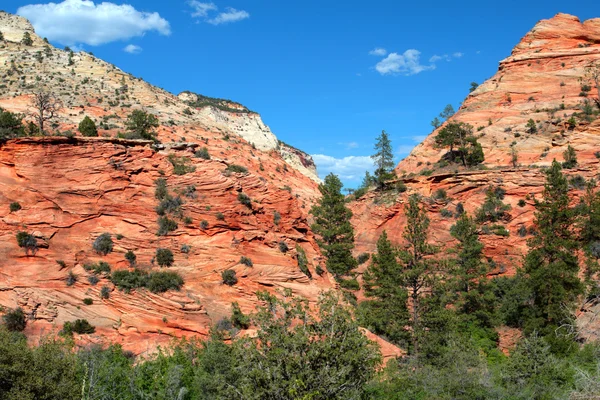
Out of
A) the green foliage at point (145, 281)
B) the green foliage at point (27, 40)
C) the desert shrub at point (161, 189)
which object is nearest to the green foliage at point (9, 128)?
the desert shrub at point (161, 189)

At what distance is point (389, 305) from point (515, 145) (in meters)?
30.1

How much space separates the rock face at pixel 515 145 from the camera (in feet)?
156

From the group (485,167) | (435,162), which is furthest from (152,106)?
(485,167)

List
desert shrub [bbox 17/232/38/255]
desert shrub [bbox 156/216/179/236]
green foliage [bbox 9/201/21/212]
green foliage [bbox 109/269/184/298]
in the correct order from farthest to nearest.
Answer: desert shrub [bbox 156/216/179/236] < green foliage [bbox 9/201/21/212] < green foliage [bbox 109/269/184/298] < desert shrub [bbox 17/232/38/255]

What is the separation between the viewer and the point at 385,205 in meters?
53.3

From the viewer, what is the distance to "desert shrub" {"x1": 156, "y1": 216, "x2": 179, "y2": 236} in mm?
33438

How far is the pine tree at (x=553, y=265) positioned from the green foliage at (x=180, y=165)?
2628cm

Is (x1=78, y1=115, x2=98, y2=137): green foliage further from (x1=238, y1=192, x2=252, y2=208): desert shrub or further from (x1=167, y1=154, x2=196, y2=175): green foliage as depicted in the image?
(x1=238, y1=192, x2=252, y2=208): desert shrub

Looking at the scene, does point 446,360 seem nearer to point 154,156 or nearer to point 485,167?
point 154,156

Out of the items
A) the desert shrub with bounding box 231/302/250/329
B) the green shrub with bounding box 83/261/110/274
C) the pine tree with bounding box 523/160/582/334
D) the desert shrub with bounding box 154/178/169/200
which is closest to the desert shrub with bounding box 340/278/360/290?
the pine tree with bounding box 523/160/582/334

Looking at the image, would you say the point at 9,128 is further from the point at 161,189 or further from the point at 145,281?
the point at 145,281

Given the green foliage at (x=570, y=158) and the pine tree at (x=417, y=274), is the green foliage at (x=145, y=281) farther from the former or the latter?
the green foliage at (x=570, y=158)

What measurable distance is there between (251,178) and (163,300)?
14079 millimetres

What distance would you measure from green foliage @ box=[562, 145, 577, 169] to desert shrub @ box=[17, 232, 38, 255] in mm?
46334
